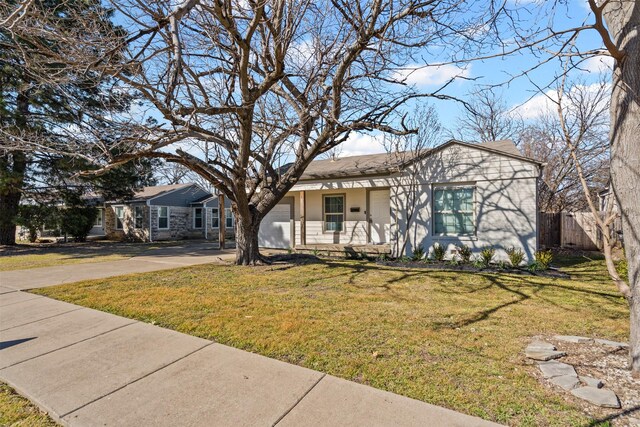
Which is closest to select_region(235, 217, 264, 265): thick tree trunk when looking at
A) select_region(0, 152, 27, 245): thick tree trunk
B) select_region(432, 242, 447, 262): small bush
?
select_region(432, 242, 447, 262): small bush

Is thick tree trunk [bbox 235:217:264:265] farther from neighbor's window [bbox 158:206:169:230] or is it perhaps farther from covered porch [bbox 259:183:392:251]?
neighbor's window [bbox 158:206:169:230]

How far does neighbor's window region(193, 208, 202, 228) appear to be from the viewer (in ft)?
81.9

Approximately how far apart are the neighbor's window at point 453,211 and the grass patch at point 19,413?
32.8 feet

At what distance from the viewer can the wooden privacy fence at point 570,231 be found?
13.8 metres

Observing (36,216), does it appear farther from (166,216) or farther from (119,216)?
(166,216)

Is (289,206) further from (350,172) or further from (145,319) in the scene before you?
(145,319)

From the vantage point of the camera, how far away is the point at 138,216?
2309 cm

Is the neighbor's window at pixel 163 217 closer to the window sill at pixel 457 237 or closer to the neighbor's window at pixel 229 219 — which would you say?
the neighbor's window at pixel 229 219

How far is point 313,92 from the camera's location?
8.85m

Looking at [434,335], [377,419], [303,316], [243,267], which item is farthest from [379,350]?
[243,267]

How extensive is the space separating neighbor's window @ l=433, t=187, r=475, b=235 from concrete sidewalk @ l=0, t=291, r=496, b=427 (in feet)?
27.7

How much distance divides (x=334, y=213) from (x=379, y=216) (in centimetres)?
187

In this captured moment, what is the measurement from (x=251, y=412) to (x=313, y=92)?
309 inches

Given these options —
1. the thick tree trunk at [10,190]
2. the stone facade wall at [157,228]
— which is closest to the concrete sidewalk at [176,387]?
the thick tree trunk at [10,190]
